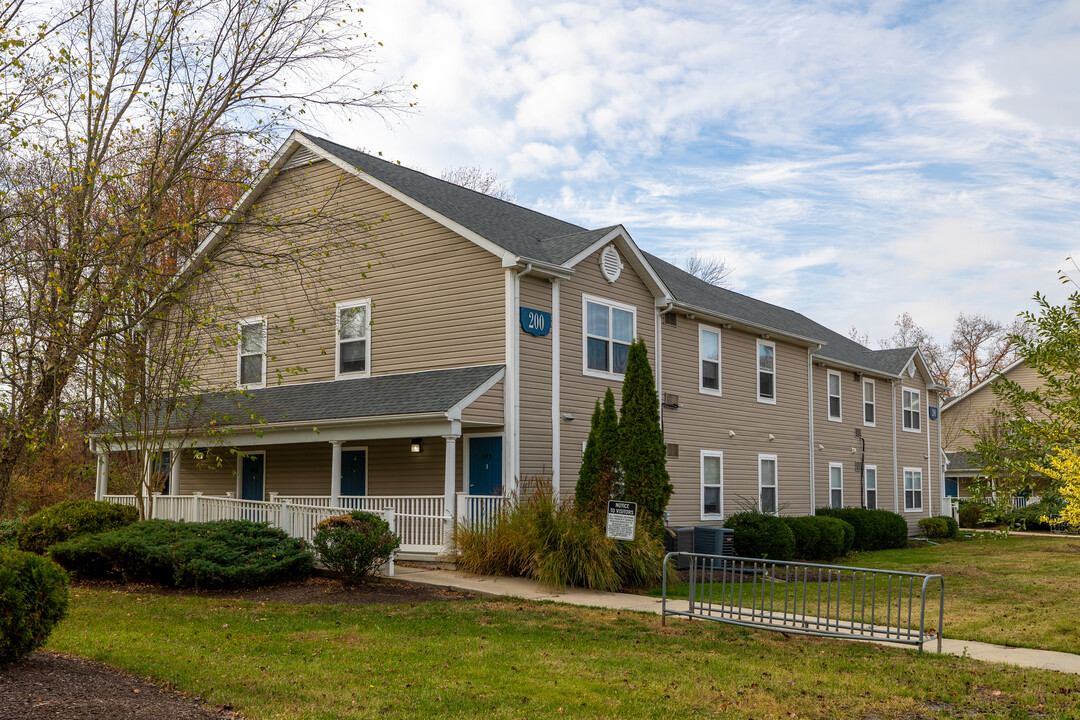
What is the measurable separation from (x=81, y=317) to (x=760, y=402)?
16718 mm

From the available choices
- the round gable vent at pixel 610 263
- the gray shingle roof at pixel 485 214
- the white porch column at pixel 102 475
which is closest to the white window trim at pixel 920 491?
the gray shingle roof at pixel 485 214

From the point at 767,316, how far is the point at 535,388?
11744 mm

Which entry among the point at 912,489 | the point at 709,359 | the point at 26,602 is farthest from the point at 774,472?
the point at 26,602

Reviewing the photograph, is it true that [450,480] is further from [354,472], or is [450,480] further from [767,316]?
[767,316]

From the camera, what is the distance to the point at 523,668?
8242 millimetres

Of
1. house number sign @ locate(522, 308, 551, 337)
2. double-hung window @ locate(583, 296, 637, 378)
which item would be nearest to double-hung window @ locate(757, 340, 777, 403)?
double-hung window @ locate(583, 296, 637, 378)

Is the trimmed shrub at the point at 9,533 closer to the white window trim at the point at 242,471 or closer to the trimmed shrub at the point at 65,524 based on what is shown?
the trimmed shrub at the point at 65,524

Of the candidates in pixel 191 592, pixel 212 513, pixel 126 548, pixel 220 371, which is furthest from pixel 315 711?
pixel 220 371

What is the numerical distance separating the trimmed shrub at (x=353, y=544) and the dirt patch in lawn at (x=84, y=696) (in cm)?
548

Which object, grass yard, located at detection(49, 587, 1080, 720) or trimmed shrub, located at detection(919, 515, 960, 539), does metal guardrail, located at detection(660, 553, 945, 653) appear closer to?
grass yard, located at detection(49, 587, 1080, 720)

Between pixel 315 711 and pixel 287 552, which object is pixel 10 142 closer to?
pixel 287 552

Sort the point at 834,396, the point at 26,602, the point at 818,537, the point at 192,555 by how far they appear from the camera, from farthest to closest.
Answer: the point at 834,396 → the point at 818,537 → the point at 192,555 → the point at 26,602

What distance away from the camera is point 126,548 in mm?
13172

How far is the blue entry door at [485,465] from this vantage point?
16.6m
